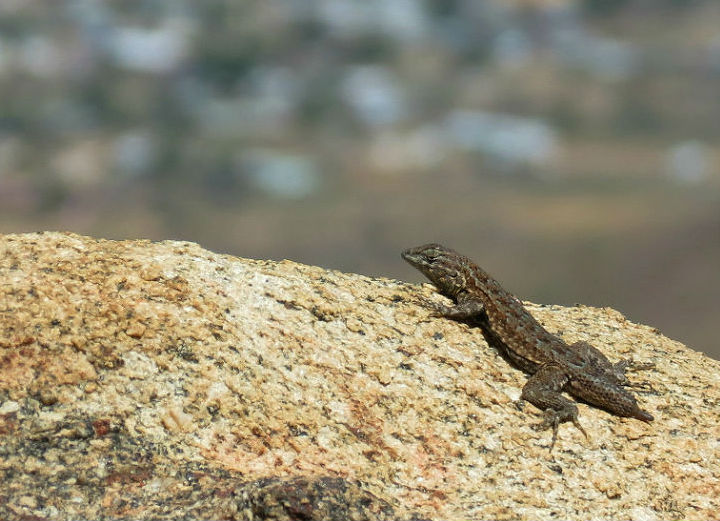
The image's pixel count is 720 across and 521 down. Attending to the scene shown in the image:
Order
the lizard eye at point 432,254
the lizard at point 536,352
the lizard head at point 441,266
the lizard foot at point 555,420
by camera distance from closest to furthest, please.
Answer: the lizard foot at point 555,420 → the lizard at point 536,352 → the lizard head at point 441,266 → the lizard eye at point 432,254

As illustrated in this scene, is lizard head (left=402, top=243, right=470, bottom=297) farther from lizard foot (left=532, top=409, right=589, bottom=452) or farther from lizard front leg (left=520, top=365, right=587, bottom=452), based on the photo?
lizard foot (left=532, top=409, right=589, bottom=452)

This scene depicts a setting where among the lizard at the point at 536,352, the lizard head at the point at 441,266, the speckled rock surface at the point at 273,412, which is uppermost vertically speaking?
the lizard head at the point at 441,266

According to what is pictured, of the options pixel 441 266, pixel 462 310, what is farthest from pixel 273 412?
pixel 441 266

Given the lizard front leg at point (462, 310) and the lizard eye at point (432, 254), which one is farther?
the lizard eye at point (432, 254)

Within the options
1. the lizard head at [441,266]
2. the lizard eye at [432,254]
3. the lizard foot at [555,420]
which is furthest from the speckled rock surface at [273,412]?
the lizard eye at [432,254]

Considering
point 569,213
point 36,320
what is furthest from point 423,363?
point 569,213

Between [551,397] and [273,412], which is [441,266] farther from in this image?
[273,412]

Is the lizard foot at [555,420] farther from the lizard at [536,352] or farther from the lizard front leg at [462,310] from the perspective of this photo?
the lizard front leg at [462,310]
